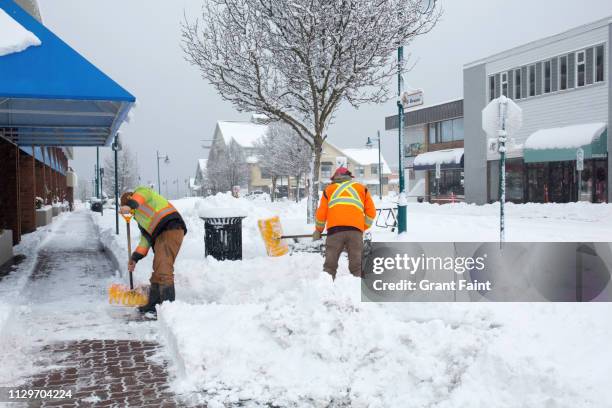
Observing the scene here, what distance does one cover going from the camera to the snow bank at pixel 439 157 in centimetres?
3457

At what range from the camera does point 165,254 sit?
264 inches

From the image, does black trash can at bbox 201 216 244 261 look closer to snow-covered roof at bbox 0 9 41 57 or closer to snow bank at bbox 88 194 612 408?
snow bank at bbox 88 194 612 408

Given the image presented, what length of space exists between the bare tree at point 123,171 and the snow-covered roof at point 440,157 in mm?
43135

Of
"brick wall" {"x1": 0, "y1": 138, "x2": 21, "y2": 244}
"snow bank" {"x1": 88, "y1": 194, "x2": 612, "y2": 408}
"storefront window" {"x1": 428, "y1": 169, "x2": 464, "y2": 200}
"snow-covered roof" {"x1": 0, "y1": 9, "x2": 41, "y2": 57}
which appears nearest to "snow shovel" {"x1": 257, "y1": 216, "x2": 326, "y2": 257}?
"snow bank" {"x1": 88, "y1": 194, "x2": 612, "y2": 408}

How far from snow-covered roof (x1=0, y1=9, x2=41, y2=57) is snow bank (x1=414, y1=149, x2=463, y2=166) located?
2993cm

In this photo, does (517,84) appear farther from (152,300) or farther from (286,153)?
(152,300)

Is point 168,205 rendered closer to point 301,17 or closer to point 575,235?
point 301,17

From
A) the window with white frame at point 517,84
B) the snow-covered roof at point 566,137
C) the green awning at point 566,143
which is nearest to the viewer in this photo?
the green awning at point 566,143

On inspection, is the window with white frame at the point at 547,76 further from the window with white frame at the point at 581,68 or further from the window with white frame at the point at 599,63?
the window with white frame at the point at 599,63

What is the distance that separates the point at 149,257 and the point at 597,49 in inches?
855

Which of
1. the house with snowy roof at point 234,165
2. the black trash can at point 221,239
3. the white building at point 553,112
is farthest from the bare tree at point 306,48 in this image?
the house with snowy roof at point 234,165

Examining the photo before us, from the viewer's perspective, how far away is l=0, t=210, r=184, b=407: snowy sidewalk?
4.38 meters

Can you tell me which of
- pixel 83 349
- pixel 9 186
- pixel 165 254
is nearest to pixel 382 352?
pixel 83 349

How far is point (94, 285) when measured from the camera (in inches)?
351
